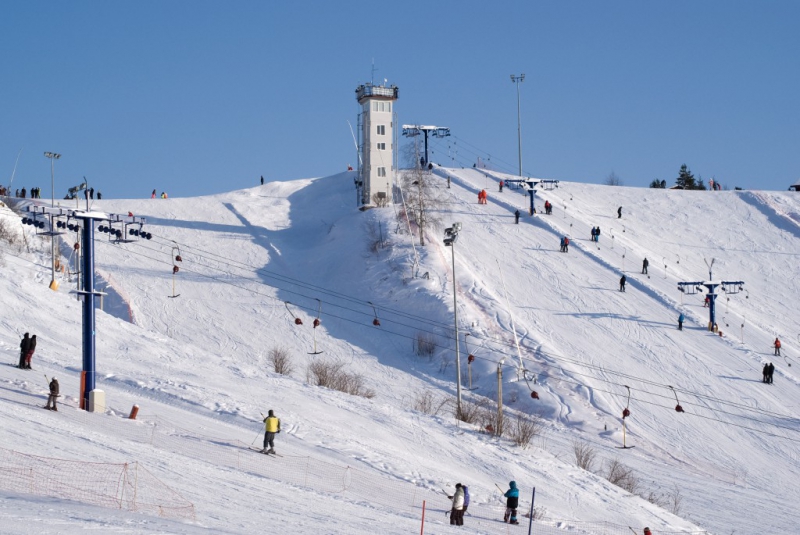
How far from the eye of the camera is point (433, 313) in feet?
146

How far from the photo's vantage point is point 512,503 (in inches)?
841

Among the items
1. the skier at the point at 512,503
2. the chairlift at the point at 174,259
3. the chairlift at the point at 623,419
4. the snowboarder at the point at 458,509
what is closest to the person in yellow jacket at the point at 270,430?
the snowboarder at the point at 458,509

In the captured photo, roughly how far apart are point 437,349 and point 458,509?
21.6 m

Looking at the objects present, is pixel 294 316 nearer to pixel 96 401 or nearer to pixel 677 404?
pixel 677 404

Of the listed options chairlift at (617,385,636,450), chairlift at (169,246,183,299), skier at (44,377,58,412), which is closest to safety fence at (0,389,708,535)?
skier at (44,377,58,412)

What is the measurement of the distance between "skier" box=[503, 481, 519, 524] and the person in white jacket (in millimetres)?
1544

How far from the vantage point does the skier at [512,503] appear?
21.3 m

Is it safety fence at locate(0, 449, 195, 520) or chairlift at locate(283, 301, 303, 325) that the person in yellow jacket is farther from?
chairlift at locate(283, 301, 303, 325)

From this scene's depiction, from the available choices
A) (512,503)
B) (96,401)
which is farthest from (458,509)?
(96,401)

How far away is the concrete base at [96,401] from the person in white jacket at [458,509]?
9408 mm

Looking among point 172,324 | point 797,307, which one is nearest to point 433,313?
point 172,324

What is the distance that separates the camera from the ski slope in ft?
73.6

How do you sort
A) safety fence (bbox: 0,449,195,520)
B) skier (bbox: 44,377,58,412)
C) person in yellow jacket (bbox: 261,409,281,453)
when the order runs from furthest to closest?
skier (bbox: 44,377,58,412)
person in yellow jacket (bbox: 261,409,281,453)
safety fence (bbox: 0,449,195,520)

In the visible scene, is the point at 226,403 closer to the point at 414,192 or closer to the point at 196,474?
the point at 196,474
